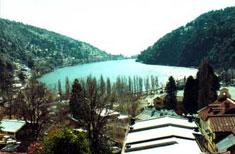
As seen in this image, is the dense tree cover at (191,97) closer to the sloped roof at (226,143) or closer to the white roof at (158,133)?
the white roof at (158,133)

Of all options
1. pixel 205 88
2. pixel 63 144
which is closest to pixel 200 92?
pixel 205 88

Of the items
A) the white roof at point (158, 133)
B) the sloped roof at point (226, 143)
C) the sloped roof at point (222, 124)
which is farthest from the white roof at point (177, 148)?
the sloped roof at point (222, 124)

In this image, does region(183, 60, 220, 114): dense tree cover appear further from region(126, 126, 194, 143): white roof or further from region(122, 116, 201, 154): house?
region(126, 126, 194, 143): white roof

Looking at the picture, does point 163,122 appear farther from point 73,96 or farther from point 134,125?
point 73,96

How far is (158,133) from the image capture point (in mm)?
36656

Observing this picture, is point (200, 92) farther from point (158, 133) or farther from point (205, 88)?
point (158, 133)

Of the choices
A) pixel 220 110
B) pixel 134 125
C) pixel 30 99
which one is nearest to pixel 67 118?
pixel 30 99

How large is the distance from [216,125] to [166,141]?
→ 428 inches

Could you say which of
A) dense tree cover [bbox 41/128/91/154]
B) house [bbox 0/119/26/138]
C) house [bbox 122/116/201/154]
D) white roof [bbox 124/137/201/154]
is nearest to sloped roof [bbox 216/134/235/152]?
house [bbox 122/116/201/154]

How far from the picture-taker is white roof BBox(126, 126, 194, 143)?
3519cm

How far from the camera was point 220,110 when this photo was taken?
5834cm

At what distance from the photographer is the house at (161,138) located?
98.1 feet

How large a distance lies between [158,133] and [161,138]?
2470 millimetres

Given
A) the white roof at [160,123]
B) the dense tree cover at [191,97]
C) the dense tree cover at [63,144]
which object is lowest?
the dense tree cover at [191,97]
